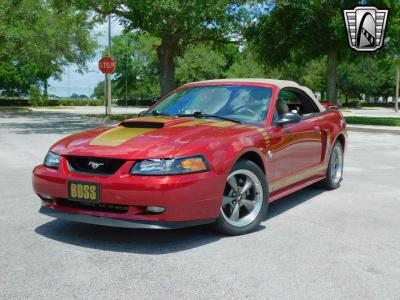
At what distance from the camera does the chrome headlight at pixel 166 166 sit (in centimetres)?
427

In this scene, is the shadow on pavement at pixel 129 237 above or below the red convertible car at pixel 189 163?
below

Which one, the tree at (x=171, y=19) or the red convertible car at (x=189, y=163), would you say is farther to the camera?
the tree at (x=171, y=19)

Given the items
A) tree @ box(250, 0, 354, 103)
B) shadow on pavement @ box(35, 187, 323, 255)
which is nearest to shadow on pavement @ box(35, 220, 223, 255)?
shadow on pavement @ box(35, 187, 323, 255)

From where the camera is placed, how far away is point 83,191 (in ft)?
14.4

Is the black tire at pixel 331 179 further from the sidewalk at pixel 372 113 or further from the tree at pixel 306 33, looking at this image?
the sidewalk at pixel 372 113

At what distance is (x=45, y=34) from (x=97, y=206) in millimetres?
28819

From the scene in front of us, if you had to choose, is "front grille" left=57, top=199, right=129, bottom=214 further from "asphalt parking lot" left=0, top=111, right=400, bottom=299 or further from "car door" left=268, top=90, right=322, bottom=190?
"car door" left=268, top=90, right=322, bottom=190

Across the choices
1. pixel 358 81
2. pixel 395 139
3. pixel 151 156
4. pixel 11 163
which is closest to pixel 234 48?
pixel 395 139

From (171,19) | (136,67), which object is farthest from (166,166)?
(136,67)

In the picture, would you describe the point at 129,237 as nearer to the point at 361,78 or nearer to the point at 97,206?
the point at 97,206

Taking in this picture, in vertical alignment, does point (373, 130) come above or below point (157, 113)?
below

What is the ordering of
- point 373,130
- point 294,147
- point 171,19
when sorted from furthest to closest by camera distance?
point 171,19 < point 373,130 < point 294,147

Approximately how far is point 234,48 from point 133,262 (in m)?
25.4

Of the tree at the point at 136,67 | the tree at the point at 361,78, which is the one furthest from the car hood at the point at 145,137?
the tree at the point at 361,78
